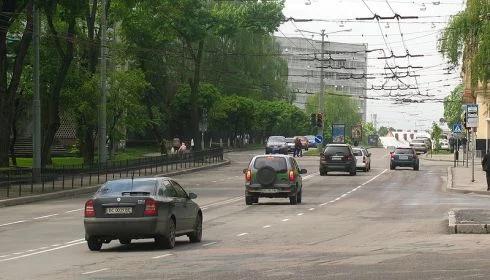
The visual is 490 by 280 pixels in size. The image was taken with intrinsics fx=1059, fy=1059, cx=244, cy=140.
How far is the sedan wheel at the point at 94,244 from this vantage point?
67.3 ft

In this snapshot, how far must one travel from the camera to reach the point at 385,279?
47.1 feet

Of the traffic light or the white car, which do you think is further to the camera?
the traffic light

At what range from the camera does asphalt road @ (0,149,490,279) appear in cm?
1581

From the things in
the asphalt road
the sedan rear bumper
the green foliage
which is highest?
the green foliage

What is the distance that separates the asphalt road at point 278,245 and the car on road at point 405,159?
27236 mm

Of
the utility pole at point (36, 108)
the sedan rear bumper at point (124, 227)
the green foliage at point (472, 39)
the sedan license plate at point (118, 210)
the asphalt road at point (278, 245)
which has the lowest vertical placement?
the asphalt road at point (278, 245)

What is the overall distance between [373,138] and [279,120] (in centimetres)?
6423

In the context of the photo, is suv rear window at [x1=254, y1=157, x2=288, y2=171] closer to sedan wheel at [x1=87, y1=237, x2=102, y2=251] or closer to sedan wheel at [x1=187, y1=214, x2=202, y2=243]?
sedan wheel at [x1=187, y1=214, x2=202, y2=243]

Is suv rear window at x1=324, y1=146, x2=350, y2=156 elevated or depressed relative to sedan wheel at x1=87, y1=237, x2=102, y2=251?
elevated

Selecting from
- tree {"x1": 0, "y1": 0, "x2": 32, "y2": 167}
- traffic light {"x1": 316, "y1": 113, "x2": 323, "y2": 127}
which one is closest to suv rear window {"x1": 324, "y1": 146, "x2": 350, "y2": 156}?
tree {"x1": 0, "y1": 0, "x2": 32, "y2": 167}

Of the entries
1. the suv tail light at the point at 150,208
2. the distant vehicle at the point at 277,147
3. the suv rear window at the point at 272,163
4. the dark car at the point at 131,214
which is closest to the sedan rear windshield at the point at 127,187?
the dark car at the point at 131,214

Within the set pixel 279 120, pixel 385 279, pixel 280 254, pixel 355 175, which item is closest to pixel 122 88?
pixel 355 175

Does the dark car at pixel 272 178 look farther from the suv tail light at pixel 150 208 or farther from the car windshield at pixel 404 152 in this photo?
the car windshield at pixel 404 152

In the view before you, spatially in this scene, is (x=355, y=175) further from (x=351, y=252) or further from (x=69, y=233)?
(x=351, y=252)
